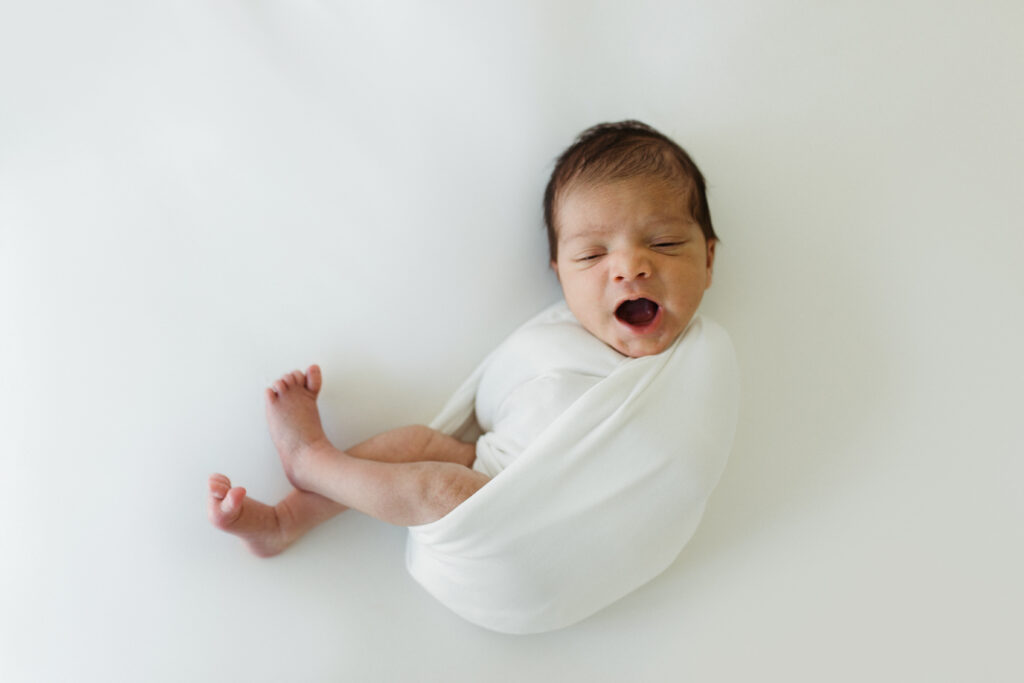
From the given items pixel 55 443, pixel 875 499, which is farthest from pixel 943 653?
pixel 55 443

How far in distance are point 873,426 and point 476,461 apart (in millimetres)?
798

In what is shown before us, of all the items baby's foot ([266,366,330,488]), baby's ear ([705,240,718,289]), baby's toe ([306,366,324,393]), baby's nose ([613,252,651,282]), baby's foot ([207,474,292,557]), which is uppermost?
baby's nose ([613,252,651,282])

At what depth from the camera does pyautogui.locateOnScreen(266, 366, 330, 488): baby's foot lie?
1248 mm

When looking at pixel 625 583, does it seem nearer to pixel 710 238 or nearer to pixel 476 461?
pixel 476 461

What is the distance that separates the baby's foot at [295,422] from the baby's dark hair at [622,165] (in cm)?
53

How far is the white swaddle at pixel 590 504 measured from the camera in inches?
45.4

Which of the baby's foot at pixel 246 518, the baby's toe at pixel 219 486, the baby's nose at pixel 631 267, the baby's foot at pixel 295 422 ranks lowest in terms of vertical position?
the baby's foot at pixel 246 518

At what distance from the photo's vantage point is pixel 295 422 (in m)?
1.26

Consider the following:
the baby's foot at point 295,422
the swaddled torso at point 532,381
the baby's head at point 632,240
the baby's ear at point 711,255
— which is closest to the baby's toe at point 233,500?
the baby's foot at point 295,422

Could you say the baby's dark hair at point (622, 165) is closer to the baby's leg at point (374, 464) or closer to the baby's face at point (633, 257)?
the baby's face at point (633, 257)

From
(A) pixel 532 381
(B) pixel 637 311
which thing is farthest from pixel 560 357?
(B) pixel 637 311

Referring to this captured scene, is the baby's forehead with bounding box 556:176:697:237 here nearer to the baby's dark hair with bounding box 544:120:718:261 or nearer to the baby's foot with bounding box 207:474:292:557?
the baby's dark hair with bounding box 544:120:718:261

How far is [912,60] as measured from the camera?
1.54 meters

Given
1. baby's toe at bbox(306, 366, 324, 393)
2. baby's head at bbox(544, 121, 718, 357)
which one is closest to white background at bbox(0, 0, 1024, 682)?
baby's toe at bbox(306, 366, 324, 393)
